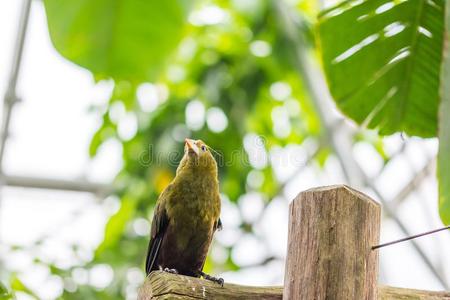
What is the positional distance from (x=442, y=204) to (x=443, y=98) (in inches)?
13.1

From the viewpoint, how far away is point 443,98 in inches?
85.9

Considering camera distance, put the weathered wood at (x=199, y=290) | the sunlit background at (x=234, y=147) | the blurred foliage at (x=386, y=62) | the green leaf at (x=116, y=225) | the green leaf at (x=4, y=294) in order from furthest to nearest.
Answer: the green leaf at (x=116, y=225) → the sunlit background at (x=234, y=147) → the blurred foliage at (x=386, y=62) → the weathered wood at (x=199, y=290) → the green leaf at (x=4, y=294)

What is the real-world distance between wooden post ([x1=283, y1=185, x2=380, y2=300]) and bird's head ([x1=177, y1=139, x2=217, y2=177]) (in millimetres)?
1886

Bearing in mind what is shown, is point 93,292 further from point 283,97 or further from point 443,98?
point 443,98

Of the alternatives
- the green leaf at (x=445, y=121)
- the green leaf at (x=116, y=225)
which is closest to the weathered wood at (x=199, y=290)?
the green leaf at (x=445, y=121)

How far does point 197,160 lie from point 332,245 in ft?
6.63

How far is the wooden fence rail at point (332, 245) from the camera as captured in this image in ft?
7.02

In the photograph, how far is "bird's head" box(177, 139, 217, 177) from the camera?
411 centimetres

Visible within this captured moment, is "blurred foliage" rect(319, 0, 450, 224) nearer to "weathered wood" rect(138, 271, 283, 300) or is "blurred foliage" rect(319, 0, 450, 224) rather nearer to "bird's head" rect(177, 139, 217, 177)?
"weathered wood" rect(138, 271, 283, 300)

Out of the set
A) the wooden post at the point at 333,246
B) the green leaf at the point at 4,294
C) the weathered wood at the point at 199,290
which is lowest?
the green leaf at the point at 4,294

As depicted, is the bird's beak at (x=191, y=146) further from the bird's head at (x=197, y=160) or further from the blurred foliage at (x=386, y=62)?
the blurred foliage at (x=386, y=62)

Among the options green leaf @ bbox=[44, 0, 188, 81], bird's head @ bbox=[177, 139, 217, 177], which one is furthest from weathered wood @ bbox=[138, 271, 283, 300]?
bird's head @ bbox=[177, 139, 217, 177]

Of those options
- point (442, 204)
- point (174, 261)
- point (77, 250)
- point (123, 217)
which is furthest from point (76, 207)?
point (442, 204)

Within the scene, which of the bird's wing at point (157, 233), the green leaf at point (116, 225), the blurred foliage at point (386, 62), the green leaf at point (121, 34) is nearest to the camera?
the green leaf at point (121, 34)
